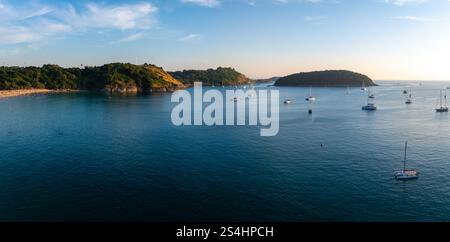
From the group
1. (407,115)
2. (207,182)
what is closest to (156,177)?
(207,182)

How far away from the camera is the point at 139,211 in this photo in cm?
3878

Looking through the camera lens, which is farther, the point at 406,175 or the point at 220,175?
the point at 220,175

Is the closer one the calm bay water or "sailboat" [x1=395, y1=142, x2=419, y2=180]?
the calm bay water

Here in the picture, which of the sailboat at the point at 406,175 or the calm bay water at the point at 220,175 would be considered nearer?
the calm bay water at the point at 220,175

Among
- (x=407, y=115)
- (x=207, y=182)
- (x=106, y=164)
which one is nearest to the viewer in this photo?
(x=207, y=182)

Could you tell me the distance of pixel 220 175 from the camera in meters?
51.4

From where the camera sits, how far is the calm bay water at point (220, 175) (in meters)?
39.1

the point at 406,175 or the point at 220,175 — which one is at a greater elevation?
the point at 406,175

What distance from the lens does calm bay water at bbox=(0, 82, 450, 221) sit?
39.1 metres
